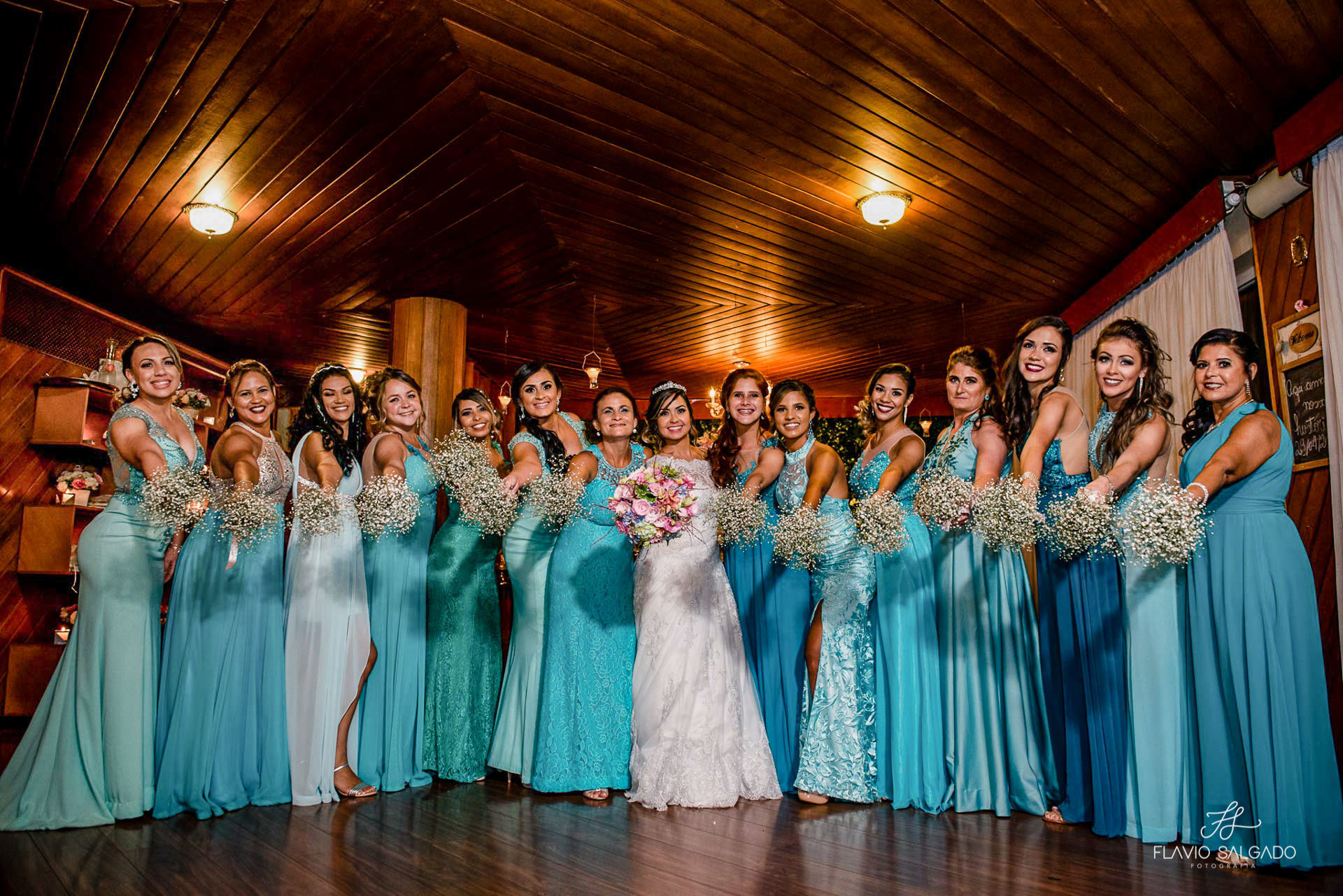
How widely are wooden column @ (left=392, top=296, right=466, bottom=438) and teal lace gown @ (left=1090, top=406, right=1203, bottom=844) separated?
734cm

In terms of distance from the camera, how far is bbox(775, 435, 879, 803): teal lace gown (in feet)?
14.9

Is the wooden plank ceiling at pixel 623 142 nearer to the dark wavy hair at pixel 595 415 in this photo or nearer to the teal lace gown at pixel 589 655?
the dark wavy hair at pixel 595 415

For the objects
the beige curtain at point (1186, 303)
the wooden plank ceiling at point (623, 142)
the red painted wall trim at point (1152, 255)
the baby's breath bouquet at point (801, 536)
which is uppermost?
the wooden plank ceiling at point (623, 142)

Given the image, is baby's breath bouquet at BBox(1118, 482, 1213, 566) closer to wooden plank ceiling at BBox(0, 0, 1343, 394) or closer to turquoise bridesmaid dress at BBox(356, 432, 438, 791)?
wooden plank ceiling at BBox(0, 0, 1343, 394)

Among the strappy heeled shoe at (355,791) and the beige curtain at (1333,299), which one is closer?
the strappy heeled shoe at (355,791)

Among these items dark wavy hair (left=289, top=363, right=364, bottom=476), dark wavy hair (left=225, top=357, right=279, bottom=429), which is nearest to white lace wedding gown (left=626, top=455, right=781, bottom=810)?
dark wavy hair (left=289, top=363, right=364, bottom=476)

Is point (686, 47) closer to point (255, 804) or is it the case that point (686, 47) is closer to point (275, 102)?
point (275, 102)

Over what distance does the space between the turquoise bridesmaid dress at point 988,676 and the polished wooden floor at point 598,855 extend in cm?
19

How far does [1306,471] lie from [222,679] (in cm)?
707

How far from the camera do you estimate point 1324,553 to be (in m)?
5.72

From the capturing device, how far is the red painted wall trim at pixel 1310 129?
212 inches

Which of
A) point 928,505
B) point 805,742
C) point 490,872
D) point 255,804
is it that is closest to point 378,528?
point 255,804

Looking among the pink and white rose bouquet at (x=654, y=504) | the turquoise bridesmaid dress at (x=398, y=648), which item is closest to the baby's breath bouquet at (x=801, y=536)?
the pink and white rose bouquet at (x=654, y=504)

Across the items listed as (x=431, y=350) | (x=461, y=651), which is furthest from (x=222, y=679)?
(x=431, y=350)
